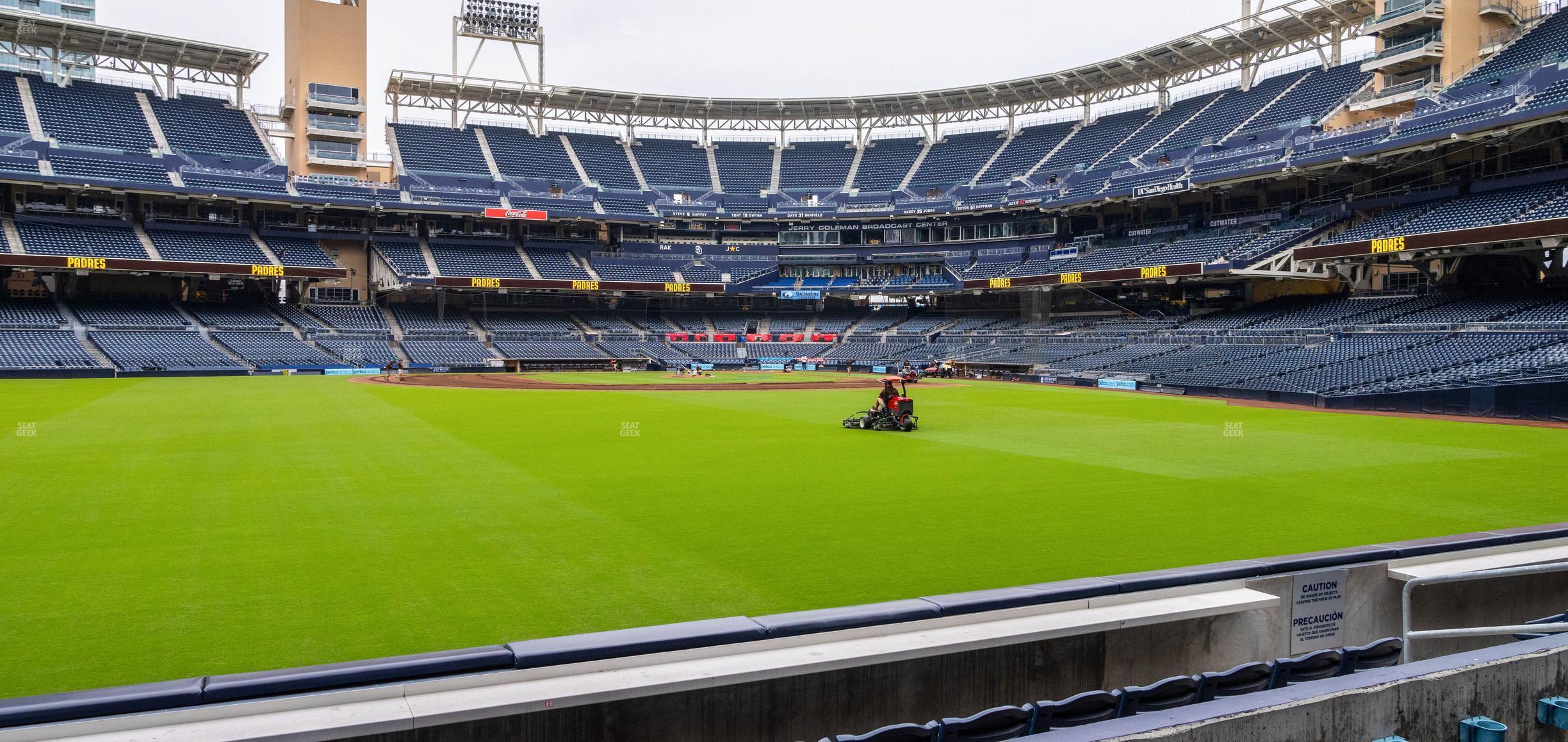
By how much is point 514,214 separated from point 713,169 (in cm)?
2225

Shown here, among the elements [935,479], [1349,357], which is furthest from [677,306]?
[935,479]

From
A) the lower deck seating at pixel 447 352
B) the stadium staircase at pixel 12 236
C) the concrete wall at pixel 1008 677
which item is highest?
the stadium staircase at pixel 12 236

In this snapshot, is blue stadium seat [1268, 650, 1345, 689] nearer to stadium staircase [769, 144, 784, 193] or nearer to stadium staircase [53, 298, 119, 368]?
stadium staircase [53, 298, 119, 368]

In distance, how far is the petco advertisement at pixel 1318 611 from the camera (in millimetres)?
8477

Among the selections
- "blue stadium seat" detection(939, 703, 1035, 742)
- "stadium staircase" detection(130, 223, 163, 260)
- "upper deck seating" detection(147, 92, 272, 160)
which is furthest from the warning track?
"blue stadium seat" detection(939, 703, 1035, 742)

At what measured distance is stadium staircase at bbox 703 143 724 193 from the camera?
87.1 metres

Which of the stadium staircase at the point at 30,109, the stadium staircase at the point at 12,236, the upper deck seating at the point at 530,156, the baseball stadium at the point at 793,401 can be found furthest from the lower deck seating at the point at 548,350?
the stadium staircase at the point at 30,109

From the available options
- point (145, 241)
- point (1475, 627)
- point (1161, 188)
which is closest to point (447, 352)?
point (145, 241)

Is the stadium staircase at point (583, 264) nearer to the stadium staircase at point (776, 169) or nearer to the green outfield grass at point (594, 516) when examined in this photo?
the stadium staircase at point (776, 169)

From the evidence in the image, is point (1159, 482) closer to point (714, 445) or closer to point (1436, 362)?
point (714, 445)

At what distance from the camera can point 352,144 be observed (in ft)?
247

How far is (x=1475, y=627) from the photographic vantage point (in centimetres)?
839

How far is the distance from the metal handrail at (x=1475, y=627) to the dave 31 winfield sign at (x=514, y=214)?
72535 millimetres

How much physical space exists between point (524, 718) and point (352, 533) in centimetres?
749
